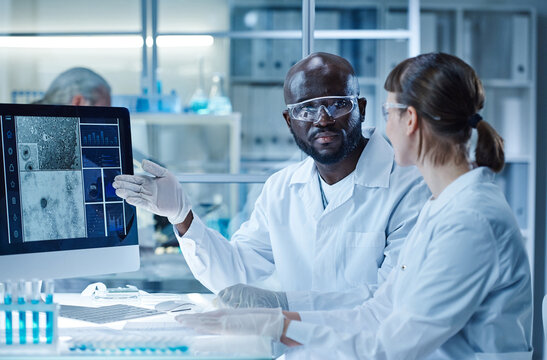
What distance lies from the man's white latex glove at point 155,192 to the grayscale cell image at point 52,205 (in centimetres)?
10

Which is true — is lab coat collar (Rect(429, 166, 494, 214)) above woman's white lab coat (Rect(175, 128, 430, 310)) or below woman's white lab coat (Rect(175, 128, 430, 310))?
above

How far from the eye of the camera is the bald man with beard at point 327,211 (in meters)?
1.80

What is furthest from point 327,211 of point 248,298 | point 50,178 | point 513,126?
point 513,126

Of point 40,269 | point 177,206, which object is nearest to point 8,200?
point 40,269

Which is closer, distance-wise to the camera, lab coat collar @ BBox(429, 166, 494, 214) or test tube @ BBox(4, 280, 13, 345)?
test tube @ BBox(4, 280, 13, 345)

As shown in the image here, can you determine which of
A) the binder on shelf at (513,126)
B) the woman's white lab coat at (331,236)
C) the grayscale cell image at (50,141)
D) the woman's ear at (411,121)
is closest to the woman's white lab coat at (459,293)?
→ the woman's ear at (411,121)

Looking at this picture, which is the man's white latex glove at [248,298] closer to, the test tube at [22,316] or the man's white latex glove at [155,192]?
the man's white latex glove at [155,192]

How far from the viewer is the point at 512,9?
393 cm

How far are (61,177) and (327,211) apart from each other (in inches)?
29.3

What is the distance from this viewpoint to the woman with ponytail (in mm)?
1199

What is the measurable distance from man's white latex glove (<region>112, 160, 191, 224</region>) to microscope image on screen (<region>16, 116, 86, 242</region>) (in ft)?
0.35

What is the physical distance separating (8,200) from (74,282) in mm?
1174

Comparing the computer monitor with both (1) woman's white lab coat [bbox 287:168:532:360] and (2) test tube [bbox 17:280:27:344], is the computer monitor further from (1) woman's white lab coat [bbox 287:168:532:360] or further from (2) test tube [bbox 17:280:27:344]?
(1) woman's white lab coat [bbox 287:168:532:360]

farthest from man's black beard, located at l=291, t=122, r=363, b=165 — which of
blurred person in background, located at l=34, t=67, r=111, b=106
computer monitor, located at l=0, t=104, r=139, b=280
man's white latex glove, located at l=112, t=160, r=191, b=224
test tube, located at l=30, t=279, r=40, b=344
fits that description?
blurred person in background, located at l=34, t=67, r=111, b=106
